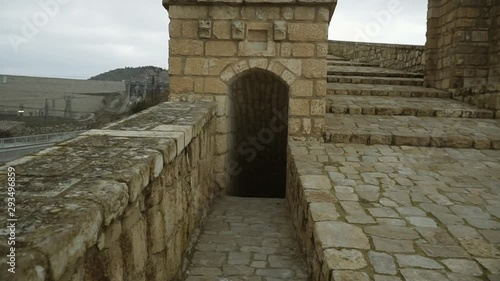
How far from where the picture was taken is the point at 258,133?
318 inches

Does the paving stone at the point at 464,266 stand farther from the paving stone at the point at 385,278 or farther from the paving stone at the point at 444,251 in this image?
the paving stone at the point at 385,278

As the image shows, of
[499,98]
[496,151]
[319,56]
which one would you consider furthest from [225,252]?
[499,98]

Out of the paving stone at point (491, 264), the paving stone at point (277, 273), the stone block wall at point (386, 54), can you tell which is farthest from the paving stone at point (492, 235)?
the stone block wall at point (386, 54)

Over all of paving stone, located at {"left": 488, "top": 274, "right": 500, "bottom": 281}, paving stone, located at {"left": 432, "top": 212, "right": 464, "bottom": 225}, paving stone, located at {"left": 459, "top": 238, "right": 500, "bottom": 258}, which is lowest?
paving stone, located at {"left": 488, "top": 274, "right": 500, "bottom": 281}

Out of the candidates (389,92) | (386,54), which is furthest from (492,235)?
(386,54)

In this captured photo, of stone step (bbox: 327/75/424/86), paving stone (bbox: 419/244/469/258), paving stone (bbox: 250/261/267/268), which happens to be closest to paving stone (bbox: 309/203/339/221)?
paving stone (bbox: 419/244/469/258)

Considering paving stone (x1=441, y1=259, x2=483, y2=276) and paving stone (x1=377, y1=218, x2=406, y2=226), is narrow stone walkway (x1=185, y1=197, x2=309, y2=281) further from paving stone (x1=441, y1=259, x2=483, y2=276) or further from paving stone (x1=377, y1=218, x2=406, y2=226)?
paving stone (x1=441, y1=259, x2=483, y2=276)

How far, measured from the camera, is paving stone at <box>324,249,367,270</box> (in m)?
2.17

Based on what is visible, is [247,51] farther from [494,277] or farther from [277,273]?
[494,277]

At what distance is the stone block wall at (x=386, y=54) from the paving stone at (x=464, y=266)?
28.9 feet

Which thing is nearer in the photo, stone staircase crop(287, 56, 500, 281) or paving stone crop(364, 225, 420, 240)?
stone staircase crop(287, 56, 500, 281)

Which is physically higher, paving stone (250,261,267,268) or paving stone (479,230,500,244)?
paving stone (479,230,500,244)

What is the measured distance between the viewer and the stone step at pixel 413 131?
5.20 m

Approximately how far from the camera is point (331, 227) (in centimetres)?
268
